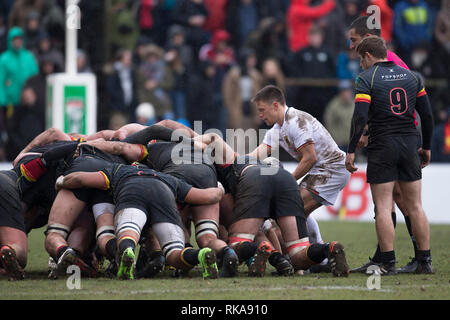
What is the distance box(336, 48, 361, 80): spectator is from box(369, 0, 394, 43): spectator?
→ 0.74 metres

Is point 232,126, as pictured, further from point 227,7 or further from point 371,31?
point 371,31

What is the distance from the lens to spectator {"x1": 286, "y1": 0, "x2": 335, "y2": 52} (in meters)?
16.5

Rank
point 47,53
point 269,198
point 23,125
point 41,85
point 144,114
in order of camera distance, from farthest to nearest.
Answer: point 47,53 < point 41,85 < point 23,125 < point 144,114 < point 269,198

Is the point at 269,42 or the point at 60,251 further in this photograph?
the point at 269,42

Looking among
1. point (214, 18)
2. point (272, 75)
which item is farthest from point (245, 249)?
point (214, 18)

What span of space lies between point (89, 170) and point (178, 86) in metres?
8.39

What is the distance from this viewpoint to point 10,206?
25.1 feet

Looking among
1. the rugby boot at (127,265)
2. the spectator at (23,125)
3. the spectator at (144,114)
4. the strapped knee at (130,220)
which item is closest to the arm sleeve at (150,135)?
the strapped knee at (130,220)

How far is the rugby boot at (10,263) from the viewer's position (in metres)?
7.04

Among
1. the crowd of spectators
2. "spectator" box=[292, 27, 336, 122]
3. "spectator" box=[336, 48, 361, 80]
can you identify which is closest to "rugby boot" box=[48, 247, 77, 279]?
the crowd of spectators

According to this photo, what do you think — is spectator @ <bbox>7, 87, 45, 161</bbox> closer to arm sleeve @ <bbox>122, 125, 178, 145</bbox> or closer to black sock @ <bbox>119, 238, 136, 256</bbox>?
arm sleeve @ <bbox>122, 125, 178, 145</bbox>

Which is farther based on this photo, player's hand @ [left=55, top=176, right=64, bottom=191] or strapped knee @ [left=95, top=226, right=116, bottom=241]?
player's hand @ [left=55, top=176, right=64, bottom=191]

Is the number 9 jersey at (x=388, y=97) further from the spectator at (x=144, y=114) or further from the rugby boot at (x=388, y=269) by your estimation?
the spectator at (x=144, y=114)

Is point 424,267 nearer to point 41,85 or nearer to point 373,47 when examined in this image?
point 373,47
